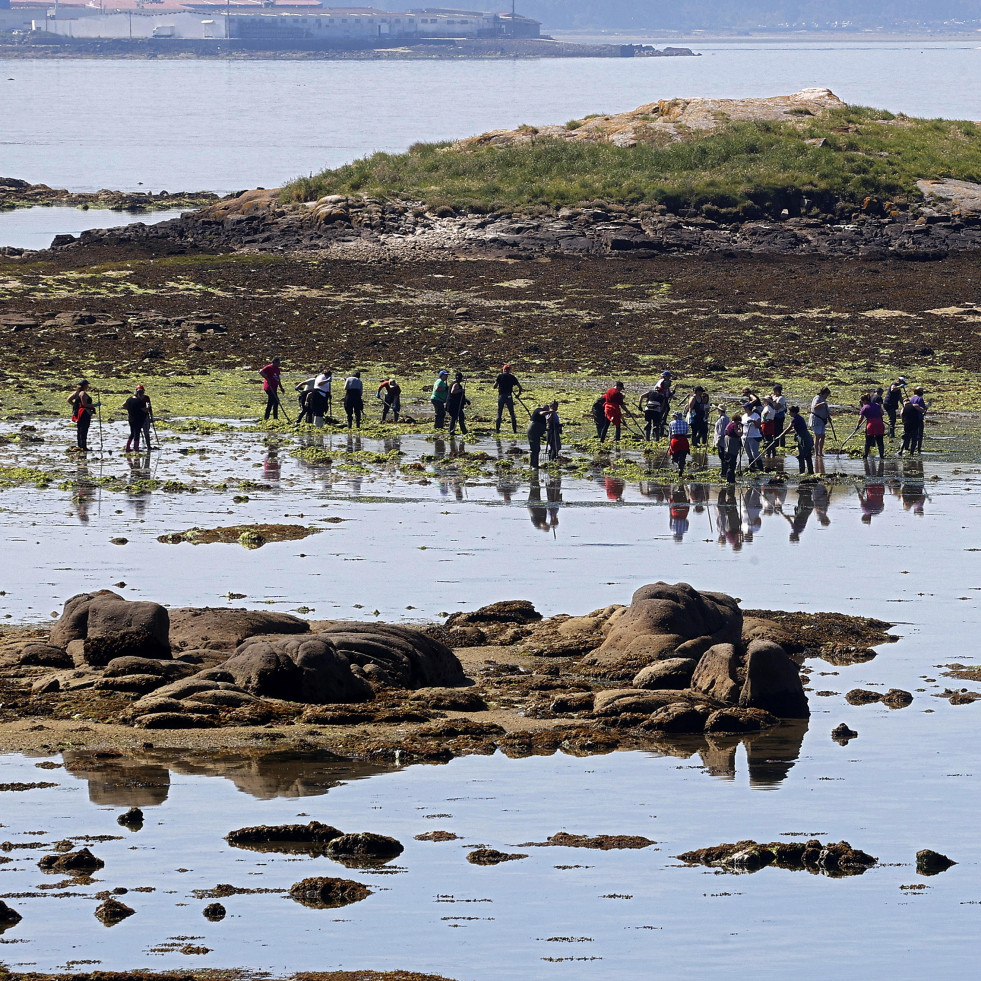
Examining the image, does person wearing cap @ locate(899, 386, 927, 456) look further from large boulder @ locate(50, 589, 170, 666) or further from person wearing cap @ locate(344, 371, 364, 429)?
large boulder @ locate(50, 589, 170, 666)

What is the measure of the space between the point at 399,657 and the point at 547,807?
4646 millimetres

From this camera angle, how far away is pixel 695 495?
37719 mm

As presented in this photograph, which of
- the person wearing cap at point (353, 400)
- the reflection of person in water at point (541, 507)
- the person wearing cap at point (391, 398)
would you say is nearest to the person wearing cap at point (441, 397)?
the person wearing cap at point (391, 398)

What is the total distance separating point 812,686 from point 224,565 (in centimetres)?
1124

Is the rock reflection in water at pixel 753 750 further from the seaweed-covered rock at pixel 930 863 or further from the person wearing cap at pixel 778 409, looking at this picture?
the person wearing cap at pixel 778 409

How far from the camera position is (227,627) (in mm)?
24750

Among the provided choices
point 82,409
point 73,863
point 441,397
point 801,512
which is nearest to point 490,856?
point 73,863

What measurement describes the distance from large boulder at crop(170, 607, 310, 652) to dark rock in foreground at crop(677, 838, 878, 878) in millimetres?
8507

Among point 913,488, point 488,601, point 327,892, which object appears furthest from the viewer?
point 913,488

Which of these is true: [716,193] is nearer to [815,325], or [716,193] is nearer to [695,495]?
[815,325]

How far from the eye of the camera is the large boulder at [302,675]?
22469mm

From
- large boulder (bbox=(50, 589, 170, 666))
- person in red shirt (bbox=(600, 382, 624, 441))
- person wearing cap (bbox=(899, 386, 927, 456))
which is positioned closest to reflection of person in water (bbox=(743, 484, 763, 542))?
person in red shirt (bbox=(600, 382, 624, 441))

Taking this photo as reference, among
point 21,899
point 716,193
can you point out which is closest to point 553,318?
point 716,193

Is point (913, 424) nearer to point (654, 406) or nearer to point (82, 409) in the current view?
point (654, 406)
